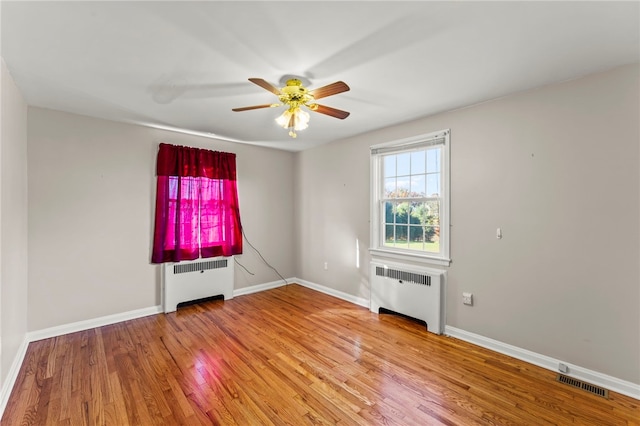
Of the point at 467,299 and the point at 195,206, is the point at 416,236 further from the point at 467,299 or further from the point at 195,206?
the point at 195,206

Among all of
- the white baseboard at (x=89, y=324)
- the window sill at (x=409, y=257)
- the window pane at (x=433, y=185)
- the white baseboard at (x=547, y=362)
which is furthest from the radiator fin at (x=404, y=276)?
the white baseboard at (x=89, y=324)

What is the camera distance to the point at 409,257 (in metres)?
3.51

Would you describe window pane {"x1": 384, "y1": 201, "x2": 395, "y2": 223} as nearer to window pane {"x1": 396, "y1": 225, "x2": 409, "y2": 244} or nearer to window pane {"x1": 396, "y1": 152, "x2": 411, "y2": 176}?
window pane {"x1": 396, "y1": 225, "x2": 409, "y2": 244}

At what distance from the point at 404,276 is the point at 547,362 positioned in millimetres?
1483

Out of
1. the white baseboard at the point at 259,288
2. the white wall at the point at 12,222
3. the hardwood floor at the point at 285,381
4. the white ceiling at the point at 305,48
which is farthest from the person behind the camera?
the white baseboard at the point at 259,288

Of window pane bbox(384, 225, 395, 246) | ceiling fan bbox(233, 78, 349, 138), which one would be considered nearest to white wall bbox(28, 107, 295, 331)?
ceiling fan bbox(233, 78, 349, 138)

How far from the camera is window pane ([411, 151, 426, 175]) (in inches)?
137

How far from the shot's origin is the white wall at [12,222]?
2.07 metres

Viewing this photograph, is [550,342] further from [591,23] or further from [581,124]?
[591,23]

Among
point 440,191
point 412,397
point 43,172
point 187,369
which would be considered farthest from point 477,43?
point 43,172

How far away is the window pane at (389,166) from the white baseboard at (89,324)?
3.59 meters

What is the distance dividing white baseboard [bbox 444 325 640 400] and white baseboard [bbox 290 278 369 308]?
1236 millimetres

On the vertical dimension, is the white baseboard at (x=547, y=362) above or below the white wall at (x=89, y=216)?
below

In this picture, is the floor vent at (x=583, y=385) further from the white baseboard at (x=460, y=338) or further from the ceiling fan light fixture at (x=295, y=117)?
the ceiling fan light fixture at (x=295, y=117)
